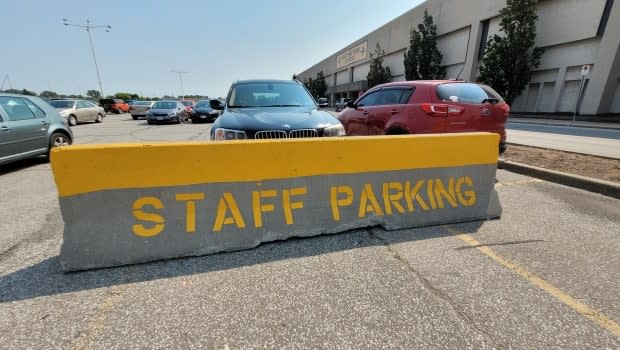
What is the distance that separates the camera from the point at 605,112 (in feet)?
58.7

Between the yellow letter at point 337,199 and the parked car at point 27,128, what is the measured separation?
21.9ft

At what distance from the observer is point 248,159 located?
274 cm

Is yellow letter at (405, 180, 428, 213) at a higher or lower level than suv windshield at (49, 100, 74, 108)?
lower

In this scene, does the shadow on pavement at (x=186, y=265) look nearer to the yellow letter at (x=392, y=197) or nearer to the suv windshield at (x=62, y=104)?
the yellow letter at (x=392, y=197)

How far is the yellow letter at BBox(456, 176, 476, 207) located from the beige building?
2177 cm

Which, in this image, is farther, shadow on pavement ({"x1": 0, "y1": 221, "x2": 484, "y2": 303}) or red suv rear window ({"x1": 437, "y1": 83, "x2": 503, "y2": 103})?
red suv rear window ({"x1": 437, "y1": 83, "x2": 503, "y2": 103})

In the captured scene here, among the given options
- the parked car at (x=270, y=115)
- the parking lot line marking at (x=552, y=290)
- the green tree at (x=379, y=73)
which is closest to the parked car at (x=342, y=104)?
the parked car at (x=270, y=115)

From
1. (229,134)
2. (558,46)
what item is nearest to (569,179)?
(229,134)

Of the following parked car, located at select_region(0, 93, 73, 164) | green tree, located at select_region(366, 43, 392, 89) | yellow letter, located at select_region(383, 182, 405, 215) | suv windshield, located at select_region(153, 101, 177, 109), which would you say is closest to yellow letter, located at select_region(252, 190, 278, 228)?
yellow letter, located at select_region(383, 182, 405, 215)

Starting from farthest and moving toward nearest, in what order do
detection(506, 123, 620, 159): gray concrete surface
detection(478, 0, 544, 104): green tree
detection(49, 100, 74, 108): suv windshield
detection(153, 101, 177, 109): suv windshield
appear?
Result: detection(478, 0, 544, 104): green tree → detection(153, 101, 177, 109): suv windshield → detection(49, 100, 74, 108): suv windshield → detection(506, 123, 620, 159): gray concrete surface

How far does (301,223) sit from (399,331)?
1.44 metres

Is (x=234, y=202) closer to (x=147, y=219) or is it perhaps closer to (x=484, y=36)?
(x=147, y=219)

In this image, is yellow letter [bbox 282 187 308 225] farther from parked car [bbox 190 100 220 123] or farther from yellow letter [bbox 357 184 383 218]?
parked car [bbox 190 100 220 123]

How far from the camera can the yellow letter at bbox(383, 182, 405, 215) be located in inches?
127
